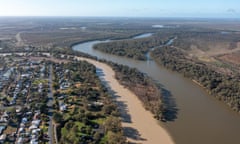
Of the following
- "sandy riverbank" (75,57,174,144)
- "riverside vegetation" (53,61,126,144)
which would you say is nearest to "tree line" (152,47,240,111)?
"sandy riverbank" (75,57,174,144)

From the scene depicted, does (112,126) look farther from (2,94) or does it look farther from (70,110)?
(2,94)

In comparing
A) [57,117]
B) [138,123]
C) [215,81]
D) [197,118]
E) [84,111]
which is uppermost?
[215,81]

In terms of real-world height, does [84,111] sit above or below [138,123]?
above

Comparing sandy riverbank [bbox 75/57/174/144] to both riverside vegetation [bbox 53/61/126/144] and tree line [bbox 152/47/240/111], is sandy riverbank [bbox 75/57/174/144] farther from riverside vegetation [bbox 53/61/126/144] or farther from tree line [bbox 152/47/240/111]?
tree line [bbox 152/47/240/111]

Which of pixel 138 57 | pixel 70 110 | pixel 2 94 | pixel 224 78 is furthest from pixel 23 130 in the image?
pixel 138 57

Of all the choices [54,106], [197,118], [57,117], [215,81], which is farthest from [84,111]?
[215,81]

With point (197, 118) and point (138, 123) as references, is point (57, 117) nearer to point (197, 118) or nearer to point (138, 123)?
point (138, 123)

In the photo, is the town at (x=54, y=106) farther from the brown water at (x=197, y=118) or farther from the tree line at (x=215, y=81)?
the tree line at (x=215, y=81)
